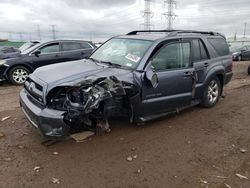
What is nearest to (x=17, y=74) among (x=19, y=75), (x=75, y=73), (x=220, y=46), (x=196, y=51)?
(x=19, y=75)

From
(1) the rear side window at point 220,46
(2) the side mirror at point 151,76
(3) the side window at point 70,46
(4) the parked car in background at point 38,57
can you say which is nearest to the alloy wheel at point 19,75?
(4) the parked car in background at point 38,57

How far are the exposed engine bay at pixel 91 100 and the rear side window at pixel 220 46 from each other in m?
3.02

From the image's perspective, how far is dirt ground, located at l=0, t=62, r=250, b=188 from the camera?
3408mm

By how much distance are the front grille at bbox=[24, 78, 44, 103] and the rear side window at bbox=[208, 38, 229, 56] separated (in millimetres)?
4156

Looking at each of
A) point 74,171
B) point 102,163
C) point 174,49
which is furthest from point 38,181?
point 174,49

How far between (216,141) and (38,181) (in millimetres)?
2958

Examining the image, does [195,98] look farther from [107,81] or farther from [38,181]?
[38,181]

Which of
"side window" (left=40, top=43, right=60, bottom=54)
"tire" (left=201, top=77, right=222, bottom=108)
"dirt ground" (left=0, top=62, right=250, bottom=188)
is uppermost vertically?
"side window" (left=40, top=43, right=60, bottom=54)

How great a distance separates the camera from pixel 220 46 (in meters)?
6.67

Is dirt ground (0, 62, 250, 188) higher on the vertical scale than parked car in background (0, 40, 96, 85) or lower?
lower

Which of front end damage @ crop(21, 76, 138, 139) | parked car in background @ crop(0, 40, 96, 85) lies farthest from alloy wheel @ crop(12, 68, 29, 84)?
front end damage @ crop(21, 76, 138, 139)

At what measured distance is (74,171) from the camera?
11.7 ft

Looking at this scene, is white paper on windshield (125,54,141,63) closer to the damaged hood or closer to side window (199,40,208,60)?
the damaged hood

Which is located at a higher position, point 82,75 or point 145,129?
point 82,75
